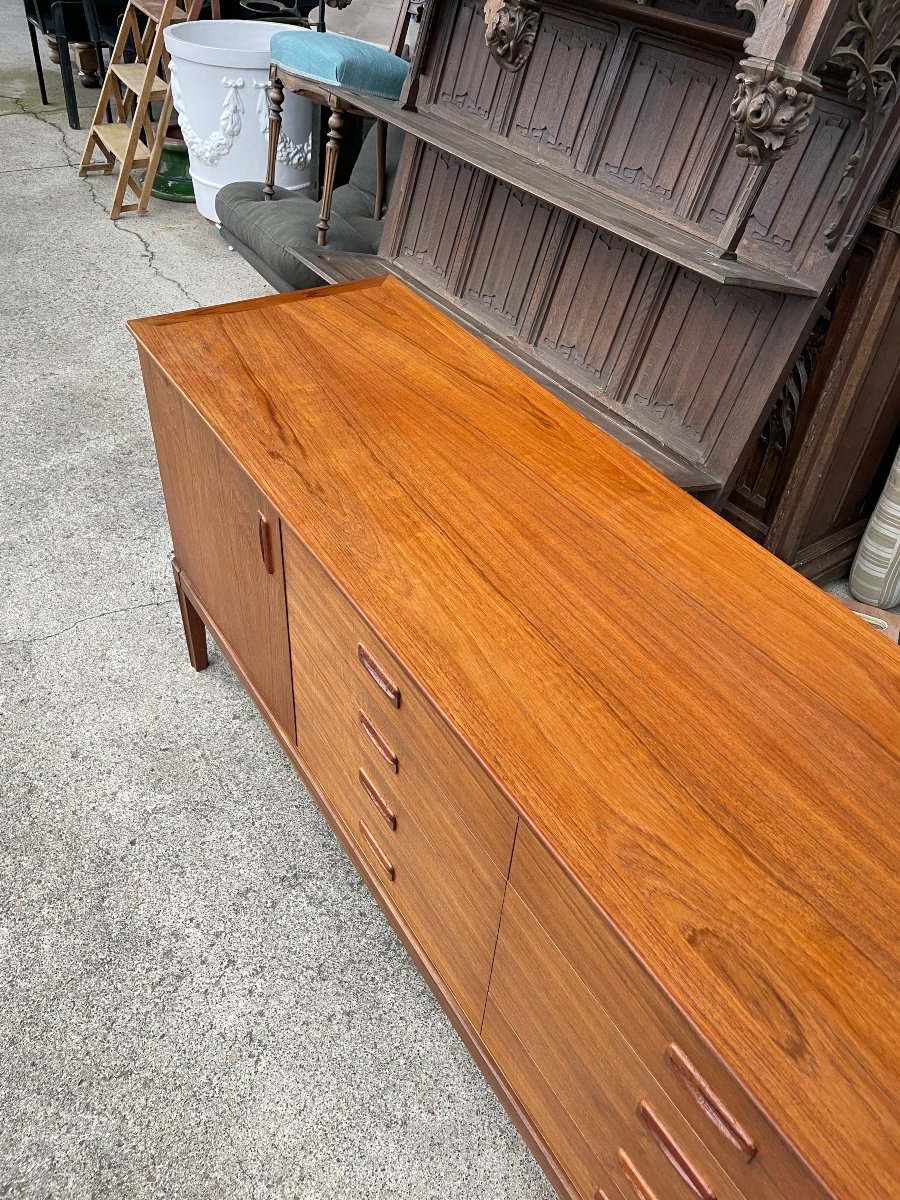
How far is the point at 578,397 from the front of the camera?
2.02m

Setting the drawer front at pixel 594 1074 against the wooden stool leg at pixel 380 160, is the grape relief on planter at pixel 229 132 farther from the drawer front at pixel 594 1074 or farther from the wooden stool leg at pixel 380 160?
the drawer front at pixel 594 1074

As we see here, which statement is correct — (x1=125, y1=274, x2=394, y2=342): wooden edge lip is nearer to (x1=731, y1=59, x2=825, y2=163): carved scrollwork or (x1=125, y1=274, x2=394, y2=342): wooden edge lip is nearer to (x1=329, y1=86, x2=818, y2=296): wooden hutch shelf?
(x1=329, y1=86, x2=818, y2=296): wooden hutch shelf

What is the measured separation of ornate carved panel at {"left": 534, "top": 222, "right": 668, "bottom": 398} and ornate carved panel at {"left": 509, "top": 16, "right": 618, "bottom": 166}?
0.22m

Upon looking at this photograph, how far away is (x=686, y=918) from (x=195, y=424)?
1.03 meters

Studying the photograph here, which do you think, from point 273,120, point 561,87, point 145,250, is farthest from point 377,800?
point 145,250

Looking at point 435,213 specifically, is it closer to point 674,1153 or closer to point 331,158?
point 331,158

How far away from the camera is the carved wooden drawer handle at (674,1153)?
73 centimetres

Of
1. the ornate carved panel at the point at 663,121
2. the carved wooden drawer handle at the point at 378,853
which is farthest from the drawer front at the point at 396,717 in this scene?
the ornate carved panel at the point at 663,121

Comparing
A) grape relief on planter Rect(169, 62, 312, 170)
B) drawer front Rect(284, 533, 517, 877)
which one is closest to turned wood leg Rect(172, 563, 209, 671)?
drawer front Rect(284, 533, 517, 877)

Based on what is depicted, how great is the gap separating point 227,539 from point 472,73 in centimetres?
159

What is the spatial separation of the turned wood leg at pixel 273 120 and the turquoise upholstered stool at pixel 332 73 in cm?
4

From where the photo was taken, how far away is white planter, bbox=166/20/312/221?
3.37m

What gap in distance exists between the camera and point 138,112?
3797 millimetres

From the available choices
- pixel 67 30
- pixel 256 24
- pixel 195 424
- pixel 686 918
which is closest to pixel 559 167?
pixel 195 424
